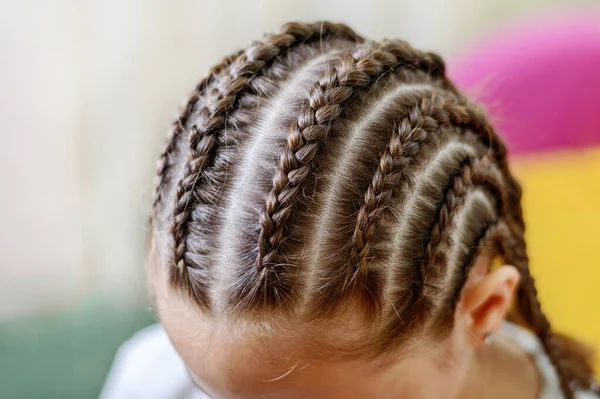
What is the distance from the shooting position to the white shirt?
32.9 inches

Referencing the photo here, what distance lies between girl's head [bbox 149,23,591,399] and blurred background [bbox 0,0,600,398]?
60cm

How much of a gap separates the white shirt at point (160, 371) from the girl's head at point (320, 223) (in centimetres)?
27

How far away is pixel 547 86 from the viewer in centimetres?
103

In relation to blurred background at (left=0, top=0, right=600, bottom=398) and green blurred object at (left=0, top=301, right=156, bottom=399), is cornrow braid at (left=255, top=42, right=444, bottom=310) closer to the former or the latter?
blurred background at (left=0, top=0, right=600, bottom=398)

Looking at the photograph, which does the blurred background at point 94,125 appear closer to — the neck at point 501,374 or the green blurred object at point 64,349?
the green blurred object at point 64,349

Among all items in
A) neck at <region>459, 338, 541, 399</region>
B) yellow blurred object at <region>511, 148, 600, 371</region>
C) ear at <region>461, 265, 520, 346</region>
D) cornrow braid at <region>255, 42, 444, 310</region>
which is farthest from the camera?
yellow blurred object at <region>511, 148, 600, 371</region>

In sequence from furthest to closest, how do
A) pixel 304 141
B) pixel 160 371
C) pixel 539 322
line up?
1. pixel 160 371
2. pixel 539 322
3. pixel 304 141

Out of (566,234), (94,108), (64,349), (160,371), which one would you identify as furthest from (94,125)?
(566,234)

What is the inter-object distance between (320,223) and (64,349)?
1007 millimetres

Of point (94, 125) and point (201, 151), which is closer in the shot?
point (201, 151)

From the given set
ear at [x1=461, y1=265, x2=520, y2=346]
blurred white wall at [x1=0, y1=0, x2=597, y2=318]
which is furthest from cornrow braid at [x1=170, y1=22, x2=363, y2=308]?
blurred white wall at [x1=0, y1=0, x2=597, y2=318]

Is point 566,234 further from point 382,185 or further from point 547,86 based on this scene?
point 382,185

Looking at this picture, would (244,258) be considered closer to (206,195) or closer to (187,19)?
(206,195)

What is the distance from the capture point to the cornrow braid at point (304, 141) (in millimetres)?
498
